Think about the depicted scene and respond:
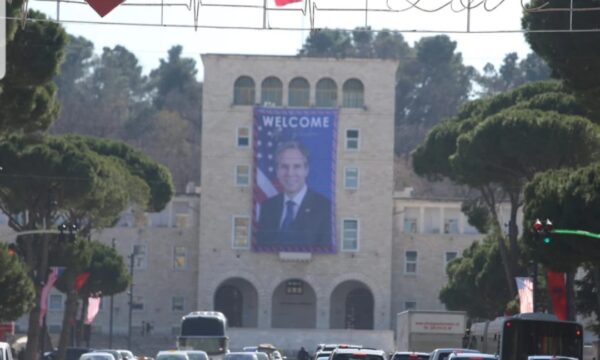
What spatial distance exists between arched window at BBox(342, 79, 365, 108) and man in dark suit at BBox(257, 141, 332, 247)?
5684 mm

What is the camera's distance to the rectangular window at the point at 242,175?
314ft

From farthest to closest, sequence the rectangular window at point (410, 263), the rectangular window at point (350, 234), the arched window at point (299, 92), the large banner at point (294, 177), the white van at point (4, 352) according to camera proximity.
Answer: the rectangular window at point (410, 263)
the rectangular window at point (350, 234)
the arched window at point (299, 92)
the large banner at point (294, 177)
the white van at point (4, 352)

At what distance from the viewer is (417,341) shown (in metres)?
56.6

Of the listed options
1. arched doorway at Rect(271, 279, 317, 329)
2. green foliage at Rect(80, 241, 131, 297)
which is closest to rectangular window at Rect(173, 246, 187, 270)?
arched doorway at Rect(271, 279, 317, 329)

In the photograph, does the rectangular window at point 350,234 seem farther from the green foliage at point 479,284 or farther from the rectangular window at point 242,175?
the green foliage at point 479,284

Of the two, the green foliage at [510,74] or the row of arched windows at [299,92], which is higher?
the green foliage at [510,74]

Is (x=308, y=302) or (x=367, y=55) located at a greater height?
(x=367, y=55)

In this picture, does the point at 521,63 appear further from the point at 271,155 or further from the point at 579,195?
the point at 579,195

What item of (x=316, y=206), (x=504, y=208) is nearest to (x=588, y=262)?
(x=316, y=206)

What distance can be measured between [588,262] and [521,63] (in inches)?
5067

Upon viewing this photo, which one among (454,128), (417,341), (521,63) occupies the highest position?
(521,63)

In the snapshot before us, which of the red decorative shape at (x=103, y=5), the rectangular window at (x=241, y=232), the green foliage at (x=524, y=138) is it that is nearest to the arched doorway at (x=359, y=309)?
the rectangular window at (x=241, y=232)

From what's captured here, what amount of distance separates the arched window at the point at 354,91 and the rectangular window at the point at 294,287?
461 inches

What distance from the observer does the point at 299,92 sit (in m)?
96.0
